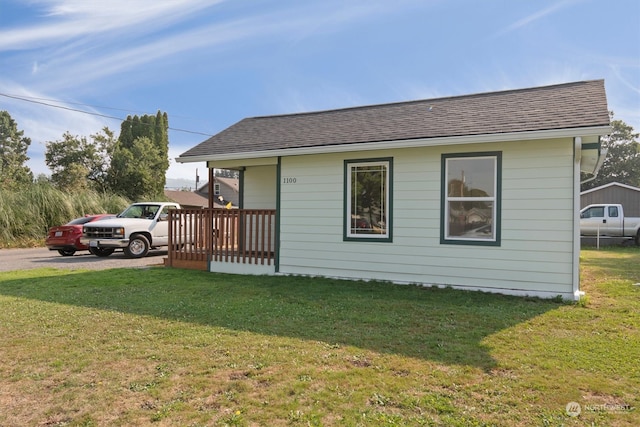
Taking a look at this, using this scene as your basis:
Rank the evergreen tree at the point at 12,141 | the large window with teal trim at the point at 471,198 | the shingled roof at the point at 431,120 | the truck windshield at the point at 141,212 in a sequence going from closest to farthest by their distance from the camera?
the shingled roof at the point at 431,120 → the large window with teal trim at the point at 471,198 → the truck windshield at the point at 141,212 → the evergreen tree at the point at 12,141

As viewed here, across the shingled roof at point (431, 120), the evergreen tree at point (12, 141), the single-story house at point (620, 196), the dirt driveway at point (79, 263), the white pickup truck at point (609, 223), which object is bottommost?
the dirt driveway at point (79, 263)

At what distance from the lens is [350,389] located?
3359 mm

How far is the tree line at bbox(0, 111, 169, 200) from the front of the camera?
33375mm

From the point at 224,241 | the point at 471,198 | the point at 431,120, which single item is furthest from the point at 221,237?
the point at 471,198

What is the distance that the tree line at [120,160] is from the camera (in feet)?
109

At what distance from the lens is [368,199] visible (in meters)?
8.45

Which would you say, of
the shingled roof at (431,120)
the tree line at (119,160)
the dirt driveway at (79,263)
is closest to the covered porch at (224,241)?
the shingled roof at (431,120)

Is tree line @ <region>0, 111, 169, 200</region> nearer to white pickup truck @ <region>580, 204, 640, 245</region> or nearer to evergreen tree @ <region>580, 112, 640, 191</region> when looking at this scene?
white pickup truck @ <region>580, 204, 640, 245</region>

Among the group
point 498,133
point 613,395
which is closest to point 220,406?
point 613,395

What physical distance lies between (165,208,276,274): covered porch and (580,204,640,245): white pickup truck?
15.5m

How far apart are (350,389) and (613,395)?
199cm

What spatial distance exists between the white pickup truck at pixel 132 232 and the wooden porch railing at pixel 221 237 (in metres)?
2.54

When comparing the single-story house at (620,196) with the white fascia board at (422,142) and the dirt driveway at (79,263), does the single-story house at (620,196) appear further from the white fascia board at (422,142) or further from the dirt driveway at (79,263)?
the dirt driveway at (79,263)

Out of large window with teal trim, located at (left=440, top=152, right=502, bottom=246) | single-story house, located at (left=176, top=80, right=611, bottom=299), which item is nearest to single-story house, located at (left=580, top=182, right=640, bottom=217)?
single-story house, located at (left=176, top=80, right=611, bottom=299)
